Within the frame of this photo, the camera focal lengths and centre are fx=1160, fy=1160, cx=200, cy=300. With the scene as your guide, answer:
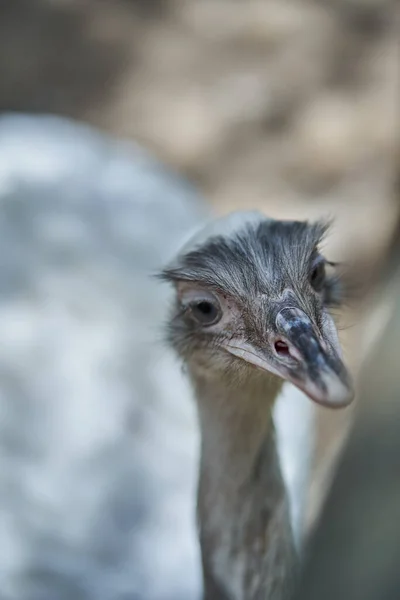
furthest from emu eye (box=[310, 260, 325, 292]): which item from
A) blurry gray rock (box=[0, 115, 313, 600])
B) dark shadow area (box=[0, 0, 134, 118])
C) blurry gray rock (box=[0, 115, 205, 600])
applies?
dark shadow area (box=[0, 0, 134, 118])

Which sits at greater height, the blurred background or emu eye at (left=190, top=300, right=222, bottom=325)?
the blurred background

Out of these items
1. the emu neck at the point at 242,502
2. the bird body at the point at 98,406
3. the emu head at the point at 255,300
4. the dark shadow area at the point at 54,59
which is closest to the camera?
the emu head at the point at 255,300

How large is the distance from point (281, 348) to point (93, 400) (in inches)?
36.3

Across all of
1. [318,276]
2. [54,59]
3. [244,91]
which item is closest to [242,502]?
[318,276]

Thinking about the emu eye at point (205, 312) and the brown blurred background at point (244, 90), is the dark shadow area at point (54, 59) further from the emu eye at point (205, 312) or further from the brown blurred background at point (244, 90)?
the emu eye at point (205, 312)

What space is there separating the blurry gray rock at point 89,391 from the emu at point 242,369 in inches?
10.8

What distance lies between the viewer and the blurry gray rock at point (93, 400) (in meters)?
2.04

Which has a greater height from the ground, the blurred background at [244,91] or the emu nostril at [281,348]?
the blurred background at [244,91]

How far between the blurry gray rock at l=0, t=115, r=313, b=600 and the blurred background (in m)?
0.47

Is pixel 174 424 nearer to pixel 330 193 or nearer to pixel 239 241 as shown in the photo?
pixel 239 241

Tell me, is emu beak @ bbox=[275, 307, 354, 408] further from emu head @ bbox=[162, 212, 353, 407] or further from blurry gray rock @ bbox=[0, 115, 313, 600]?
blurry gray rock @ bbox=[0, 115, 313, 600]

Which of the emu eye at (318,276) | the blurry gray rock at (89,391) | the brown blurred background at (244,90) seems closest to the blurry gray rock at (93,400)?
the blurry gray rock at (89,391)

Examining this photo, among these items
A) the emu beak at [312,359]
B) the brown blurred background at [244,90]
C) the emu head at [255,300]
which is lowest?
the emu beak at [312,359]

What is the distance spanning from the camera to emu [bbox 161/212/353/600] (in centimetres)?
152
